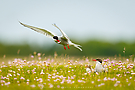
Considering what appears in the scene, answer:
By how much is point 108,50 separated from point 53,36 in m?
23.9

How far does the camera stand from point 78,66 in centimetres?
1113

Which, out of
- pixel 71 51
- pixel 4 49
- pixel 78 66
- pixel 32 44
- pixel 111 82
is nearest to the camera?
pixel 111 82

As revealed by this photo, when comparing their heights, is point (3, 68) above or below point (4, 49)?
below

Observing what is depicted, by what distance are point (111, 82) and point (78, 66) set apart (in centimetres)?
392

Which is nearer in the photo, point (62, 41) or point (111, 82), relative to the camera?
point (111, 82)

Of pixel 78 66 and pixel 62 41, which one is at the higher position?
pixel 62 41

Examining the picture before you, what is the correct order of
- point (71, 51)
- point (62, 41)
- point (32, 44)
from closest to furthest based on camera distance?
point (62, 41) < point (71, 51) < point (32, 44)

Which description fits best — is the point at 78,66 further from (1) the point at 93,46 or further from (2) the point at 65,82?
(1) the point at 93,46

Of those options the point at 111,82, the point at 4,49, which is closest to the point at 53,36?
the point at 111,82

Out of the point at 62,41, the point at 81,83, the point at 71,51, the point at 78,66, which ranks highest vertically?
the point at 71,51

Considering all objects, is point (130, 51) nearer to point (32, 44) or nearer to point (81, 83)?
point (32, 44)

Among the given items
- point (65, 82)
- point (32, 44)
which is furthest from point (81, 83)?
point (32, 44)

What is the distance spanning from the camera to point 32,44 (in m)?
32.4

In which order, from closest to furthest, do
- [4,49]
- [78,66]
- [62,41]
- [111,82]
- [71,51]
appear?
1. [111,82]
2. [62,41]
3. [78,66]
4. [71,51]
5. [4,49]
